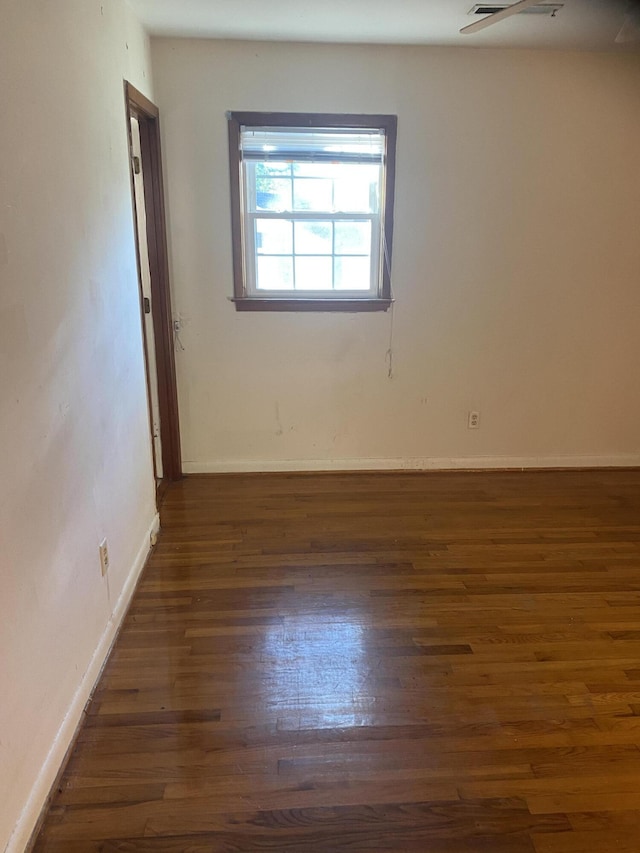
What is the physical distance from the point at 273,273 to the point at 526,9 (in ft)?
5.81

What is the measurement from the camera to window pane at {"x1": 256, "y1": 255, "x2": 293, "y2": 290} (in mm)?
3500

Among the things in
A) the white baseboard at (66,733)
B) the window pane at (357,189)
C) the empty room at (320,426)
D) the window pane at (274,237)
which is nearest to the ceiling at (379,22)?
the empty room at (320,426)

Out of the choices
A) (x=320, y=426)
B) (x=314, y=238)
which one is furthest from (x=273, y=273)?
(x=320, y=426)

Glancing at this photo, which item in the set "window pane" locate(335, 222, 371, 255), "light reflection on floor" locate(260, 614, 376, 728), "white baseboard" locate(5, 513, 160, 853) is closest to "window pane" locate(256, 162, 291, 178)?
"window pane" locate(335, 222, 371, 255)

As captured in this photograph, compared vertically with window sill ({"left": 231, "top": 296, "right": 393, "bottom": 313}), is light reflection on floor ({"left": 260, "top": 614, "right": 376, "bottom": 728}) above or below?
below

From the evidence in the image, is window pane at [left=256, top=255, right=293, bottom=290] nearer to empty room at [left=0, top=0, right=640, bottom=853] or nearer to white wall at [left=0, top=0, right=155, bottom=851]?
empty room at [left=0, top=0, right=640, bottom=853]

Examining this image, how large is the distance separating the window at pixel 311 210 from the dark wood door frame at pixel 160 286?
404 mm

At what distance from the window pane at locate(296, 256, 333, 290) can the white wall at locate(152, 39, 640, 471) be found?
18cm

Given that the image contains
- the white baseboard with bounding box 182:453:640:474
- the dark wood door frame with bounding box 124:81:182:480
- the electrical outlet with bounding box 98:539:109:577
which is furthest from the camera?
the white baseboard with bounding box 182:453:640:474

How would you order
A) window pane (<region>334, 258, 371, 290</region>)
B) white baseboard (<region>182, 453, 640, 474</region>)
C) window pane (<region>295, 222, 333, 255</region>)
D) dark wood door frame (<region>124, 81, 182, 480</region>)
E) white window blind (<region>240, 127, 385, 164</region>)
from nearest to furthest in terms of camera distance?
1. dark wood door frame (<region>124, 81, 182, 480</region>)
2. white window blind (<region>240, 127, 385, 164</region>)
3. window pane (<region>295, 222, 333, 255</region>)
4. window pane (<region>334, 258, 371, 290</region>)
5. white baseboard (<region>182, 453, 640, 474</region>)

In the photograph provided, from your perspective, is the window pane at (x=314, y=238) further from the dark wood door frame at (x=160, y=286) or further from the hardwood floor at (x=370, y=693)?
the hardwood floor at (x=370, y=693)

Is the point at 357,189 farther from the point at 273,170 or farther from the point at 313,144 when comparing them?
the point at 273,170

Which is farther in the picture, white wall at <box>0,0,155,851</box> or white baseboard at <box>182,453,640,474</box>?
white baseboard at <box>182,453,640,474</box>

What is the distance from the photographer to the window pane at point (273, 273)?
3500 millimetres
